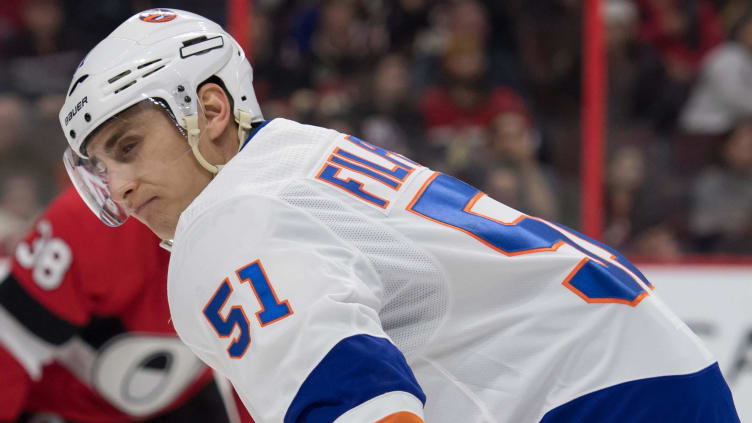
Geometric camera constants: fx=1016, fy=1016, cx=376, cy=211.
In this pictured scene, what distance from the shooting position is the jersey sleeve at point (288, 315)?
3.56 feet

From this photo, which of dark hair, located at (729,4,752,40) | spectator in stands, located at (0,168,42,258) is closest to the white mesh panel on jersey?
spectator in stands, located at (0,168,42,258)

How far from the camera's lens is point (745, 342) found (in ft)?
9.32

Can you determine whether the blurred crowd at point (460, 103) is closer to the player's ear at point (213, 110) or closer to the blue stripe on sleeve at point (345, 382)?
the player's ear at point (213, 110)

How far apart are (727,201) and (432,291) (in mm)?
3073

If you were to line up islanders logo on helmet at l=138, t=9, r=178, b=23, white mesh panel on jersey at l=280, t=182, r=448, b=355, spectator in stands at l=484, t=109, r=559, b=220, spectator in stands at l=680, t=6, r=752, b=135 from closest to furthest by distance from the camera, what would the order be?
Result: white mesh panel on jersey at l=280, t=182, r=448, b=355
islanders logo on helmet at l=138, t=9, r=178, b=23
spectator in stands at l=484, t=109, r=559, b=220
spectator in stands at l=680, t=6, r=752, b=135

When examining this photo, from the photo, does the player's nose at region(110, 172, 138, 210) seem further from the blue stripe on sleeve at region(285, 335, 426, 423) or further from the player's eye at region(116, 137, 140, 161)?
the blue stripe on sleeve at region(285, 335, 426, 423)

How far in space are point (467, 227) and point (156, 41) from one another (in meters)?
0.50

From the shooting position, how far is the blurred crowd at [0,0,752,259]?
12.5 feet

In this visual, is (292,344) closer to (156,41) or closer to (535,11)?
(156,41)

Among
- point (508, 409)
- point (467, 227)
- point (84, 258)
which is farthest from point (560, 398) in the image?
point (84, 258)

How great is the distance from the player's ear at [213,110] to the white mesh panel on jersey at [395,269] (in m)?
0.22

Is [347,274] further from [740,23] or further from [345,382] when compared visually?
[740,23]

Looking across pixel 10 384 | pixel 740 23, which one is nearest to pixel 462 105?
pixel 740 23

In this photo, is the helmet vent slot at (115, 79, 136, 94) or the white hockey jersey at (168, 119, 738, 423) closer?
the white hockey jersey at (168, 119, 738, 423)
